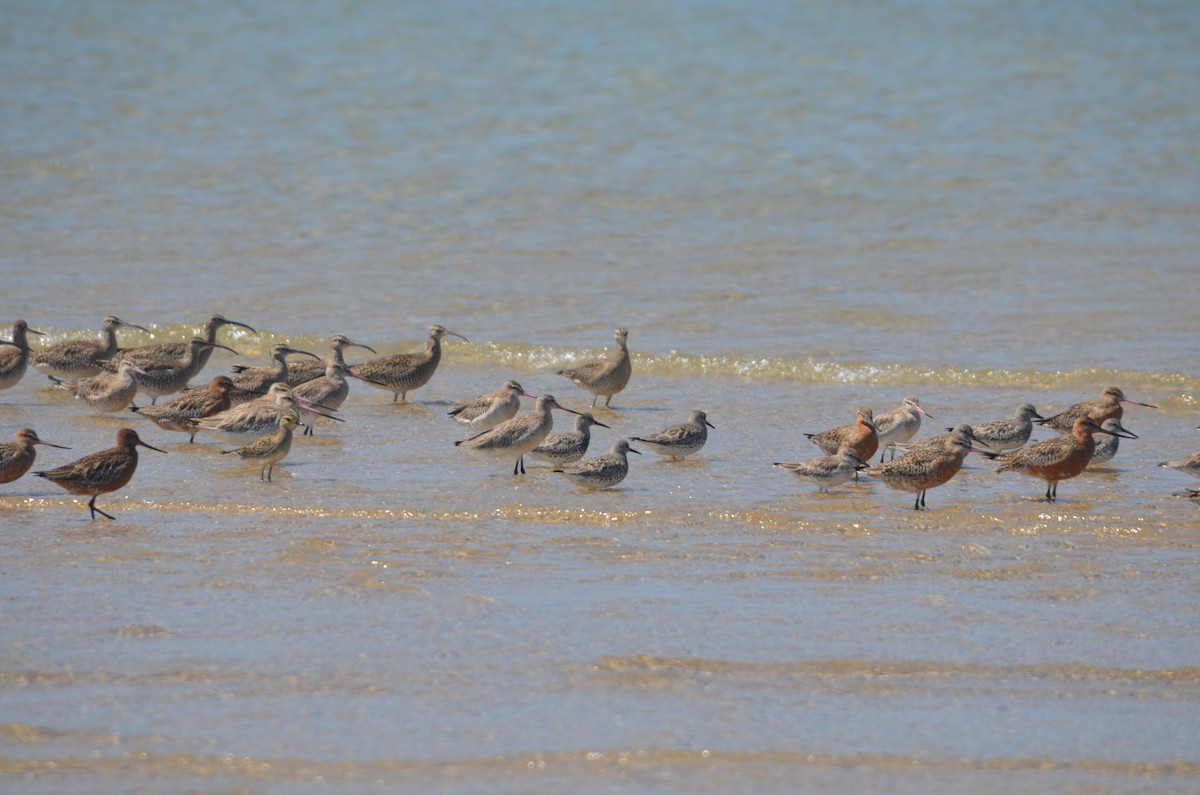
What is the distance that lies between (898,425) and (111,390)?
5714 millimetres

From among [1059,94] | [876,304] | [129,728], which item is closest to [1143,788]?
[129,728]

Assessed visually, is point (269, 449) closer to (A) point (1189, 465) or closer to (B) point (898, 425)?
(B) point (898, 425)

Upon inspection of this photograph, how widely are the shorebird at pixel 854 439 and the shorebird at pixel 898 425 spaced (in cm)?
32

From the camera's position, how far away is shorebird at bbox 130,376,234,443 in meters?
10.9

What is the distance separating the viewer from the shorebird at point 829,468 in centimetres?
905

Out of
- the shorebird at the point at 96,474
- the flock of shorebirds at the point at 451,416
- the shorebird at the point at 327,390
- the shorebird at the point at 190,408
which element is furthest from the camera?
the shorebird at the point at 327,390

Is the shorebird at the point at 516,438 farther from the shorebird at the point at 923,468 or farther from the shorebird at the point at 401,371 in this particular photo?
the shorebird at the point at 401,371

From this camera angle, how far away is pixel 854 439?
10.0 metres

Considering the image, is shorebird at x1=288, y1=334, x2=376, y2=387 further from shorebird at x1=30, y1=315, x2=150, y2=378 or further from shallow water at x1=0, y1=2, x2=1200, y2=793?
shorebird at x1=30, y1=315, x2=150, y2=378

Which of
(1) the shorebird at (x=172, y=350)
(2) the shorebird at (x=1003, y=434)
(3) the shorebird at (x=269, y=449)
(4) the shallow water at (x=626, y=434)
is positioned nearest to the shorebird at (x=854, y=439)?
(4) the shallow water at (x=626, y=434)

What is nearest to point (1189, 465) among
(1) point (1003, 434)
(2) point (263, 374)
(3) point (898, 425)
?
(1) point (1003, 434)

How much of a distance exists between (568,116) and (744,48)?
30.7 ft

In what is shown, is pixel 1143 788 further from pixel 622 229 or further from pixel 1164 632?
pixel 622 229

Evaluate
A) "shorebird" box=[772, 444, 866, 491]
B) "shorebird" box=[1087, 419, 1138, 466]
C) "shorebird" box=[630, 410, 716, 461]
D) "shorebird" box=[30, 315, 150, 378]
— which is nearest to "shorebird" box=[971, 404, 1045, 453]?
"shorebird" box=[1087, 419, 1138, 466]
